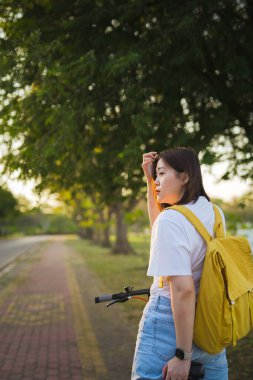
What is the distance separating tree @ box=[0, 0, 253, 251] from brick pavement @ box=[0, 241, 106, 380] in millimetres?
2433

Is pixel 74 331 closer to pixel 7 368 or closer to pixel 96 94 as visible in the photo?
pixel 7 368

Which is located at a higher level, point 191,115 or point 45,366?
point 191,115

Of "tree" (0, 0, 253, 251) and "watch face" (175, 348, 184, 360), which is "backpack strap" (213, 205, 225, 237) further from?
"tree" (0, 0, 253, 251)

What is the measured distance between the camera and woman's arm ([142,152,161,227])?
8.20 ft

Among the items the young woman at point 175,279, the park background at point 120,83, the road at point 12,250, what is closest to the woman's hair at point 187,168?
the young woman at point 175,279

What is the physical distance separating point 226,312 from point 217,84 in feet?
16.9

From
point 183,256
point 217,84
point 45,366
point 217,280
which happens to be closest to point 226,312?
point 217,280

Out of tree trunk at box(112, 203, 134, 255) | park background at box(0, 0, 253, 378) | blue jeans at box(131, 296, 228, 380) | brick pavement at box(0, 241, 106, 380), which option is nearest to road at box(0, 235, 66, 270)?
A: tree trunk at box(112, 203, 134, 255)

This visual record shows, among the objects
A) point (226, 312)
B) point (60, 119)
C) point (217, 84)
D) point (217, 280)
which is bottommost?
point (226, 312)

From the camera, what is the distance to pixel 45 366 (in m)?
5.54

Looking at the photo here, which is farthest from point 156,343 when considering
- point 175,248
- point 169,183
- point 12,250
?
point 12,250

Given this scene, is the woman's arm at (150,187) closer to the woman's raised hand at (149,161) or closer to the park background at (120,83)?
the woman's raised hand at (149,161)

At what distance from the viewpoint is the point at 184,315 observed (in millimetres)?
1833

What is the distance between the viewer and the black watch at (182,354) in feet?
6.08
